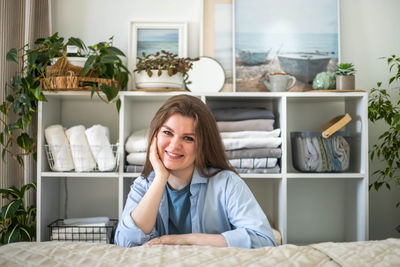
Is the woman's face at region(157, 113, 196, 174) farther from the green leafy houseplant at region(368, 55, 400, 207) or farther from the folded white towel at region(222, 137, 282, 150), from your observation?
the green leafy houseplant at region(368, 55, 400, 207)

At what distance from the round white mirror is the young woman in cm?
83

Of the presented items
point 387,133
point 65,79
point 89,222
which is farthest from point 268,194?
point 65,79

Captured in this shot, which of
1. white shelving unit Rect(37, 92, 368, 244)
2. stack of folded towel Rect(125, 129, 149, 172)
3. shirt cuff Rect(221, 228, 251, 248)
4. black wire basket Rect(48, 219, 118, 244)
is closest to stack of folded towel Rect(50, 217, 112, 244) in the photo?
black wire basket Rect(48, 219, 118, 244)

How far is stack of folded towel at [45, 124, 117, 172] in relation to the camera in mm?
1886

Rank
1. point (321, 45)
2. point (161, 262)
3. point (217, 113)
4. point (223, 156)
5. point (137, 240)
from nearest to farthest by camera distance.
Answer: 1. point (161, 262)
2. point (137, 240)
3. point (223, 156)
4. point (217, 113)
5. point (321, 45)

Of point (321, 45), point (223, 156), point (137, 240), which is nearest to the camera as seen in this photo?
point (137, 240)

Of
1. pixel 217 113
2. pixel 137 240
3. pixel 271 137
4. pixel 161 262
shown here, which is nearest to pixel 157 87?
pixel 217 113

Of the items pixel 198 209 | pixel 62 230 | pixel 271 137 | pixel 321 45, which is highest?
pixel 321 45

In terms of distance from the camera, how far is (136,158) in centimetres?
189

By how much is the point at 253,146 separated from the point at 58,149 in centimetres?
107

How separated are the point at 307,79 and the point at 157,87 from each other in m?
0.98

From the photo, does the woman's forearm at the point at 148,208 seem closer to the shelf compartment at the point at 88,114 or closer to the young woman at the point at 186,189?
the young woman at the point at 186,189

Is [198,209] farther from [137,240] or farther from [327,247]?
[327,247]

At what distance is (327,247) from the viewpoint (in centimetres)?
54
